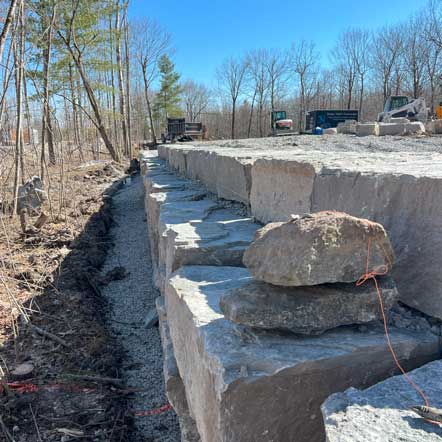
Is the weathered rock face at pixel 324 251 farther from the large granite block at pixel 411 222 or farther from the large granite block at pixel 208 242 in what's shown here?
the large granite block at pixel 208 242

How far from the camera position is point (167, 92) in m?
38.5

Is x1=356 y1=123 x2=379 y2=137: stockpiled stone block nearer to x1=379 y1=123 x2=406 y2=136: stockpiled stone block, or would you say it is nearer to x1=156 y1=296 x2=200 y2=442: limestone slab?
x1=379 y1=123 x2=406 y2=136: stockpiled stone block

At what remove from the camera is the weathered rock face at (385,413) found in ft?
2.71

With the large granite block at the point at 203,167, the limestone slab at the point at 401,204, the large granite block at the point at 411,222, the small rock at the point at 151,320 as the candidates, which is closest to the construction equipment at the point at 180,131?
the large granite block at the point at 203,167

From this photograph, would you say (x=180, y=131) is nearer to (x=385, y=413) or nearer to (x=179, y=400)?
(x=179, y=400)

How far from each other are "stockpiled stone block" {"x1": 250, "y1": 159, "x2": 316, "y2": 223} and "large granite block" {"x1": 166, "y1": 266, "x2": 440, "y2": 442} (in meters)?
0.87

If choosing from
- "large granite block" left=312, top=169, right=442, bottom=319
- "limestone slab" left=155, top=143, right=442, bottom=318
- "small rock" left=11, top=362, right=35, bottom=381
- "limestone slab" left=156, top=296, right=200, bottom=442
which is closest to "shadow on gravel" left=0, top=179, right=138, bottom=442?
"small rock" left=11, top=362, right=35, bottom=381

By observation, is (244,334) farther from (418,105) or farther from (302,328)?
(418,105)

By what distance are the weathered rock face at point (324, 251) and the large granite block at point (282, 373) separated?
0.18 m

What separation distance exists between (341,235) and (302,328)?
0.28 m

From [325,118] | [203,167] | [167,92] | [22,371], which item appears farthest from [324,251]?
[167,92]

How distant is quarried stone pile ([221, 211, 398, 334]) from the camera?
117 centimetres

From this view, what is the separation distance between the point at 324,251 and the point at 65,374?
92.5 inches

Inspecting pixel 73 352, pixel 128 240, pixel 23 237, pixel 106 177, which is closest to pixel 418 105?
pixel 106 177
